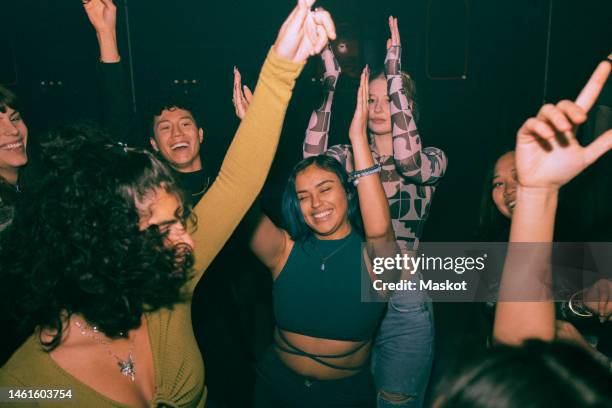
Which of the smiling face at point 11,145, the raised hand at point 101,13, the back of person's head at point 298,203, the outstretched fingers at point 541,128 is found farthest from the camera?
the smiling face at point 11,145

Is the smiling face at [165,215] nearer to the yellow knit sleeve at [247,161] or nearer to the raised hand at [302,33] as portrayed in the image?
the yellow knit sleeve at [247,161]

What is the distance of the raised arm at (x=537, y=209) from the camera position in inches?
31.7

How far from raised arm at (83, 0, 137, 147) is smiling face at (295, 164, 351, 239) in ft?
2.45

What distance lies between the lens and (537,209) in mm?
842

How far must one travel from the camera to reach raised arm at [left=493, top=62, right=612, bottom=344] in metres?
0.81

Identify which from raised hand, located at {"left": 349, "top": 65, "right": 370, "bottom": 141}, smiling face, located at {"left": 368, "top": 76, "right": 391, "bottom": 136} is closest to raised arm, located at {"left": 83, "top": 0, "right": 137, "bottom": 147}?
raised hand, located at {"left": 349, "top": 65, "right": 370, "bottom": 141}

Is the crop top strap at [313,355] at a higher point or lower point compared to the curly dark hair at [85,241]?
lower

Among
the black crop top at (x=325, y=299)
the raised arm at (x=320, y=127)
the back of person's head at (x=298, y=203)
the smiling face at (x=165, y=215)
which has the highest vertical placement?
the raised arm at (x=320, y=127)

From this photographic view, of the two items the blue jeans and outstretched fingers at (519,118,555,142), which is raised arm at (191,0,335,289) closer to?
outstretched fingers at (519,118,555,142)

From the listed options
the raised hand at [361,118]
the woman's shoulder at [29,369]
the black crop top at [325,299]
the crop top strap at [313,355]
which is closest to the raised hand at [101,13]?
the raised hand at [361,118]

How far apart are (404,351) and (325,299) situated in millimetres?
455

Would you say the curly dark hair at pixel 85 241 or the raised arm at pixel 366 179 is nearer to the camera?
the curly dark hair at pixel 85 241

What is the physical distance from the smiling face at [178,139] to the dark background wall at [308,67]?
1019mm

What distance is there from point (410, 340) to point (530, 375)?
119cm
